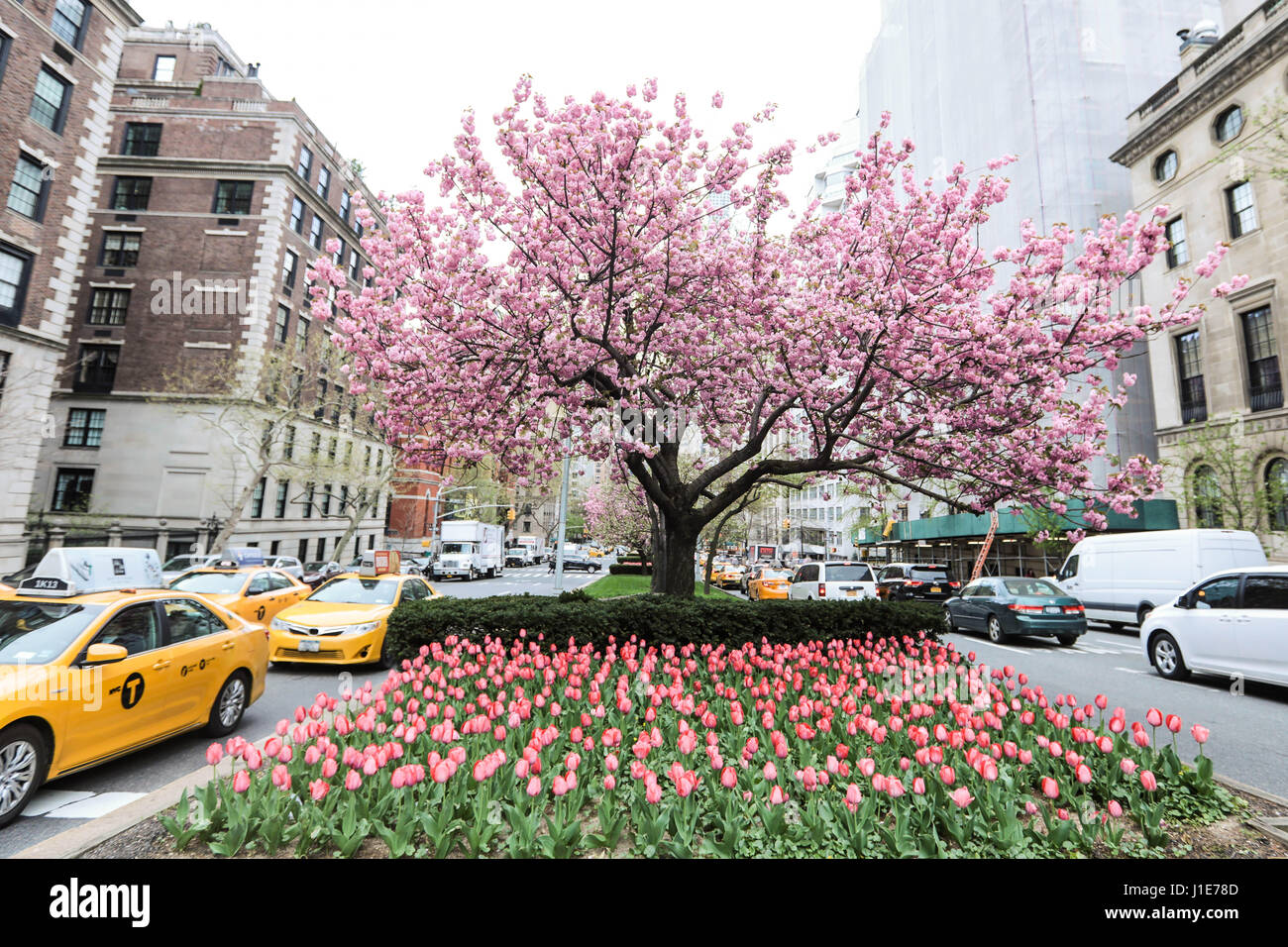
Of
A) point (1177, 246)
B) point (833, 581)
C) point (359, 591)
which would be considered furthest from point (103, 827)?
point (1177, 246)

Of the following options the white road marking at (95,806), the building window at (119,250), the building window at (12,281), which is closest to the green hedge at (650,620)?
the white road marking at (95,806)

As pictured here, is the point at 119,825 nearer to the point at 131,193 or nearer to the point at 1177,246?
the point at 1177,246

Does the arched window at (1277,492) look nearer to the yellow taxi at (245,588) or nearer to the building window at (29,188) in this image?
the yellow taxi at (245,588)

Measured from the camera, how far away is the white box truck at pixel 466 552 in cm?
3738

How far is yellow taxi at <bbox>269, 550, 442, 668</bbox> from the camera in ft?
32.0

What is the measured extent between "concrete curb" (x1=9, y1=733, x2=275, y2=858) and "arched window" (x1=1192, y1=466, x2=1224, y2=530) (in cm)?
2879

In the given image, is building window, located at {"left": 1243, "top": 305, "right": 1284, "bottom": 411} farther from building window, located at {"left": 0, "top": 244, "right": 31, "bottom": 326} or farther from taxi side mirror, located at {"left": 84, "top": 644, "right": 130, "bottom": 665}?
building window, located at {"left": 0, "top": 244, "right": 31, "bottom": 326}

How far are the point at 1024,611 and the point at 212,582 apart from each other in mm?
18043

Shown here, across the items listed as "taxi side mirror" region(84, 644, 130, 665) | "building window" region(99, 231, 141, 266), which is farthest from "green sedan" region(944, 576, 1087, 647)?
"building window" region(99, 231, 141, 266)

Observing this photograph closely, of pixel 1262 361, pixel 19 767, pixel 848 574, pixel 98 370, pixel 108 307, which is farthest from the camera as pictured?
pixel 108 307

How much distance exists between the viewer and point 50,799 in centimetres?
476

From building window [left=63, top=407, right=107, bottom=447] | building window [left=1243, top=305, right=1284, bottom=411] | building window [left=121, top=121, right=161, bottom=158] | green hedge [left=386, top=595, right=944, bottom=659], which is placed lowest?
green hedge [left=386, top=595, right=944, bottom=659]

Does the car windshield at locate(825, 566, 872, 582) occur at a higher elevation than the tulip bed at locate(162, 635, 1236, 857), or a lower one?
higher
